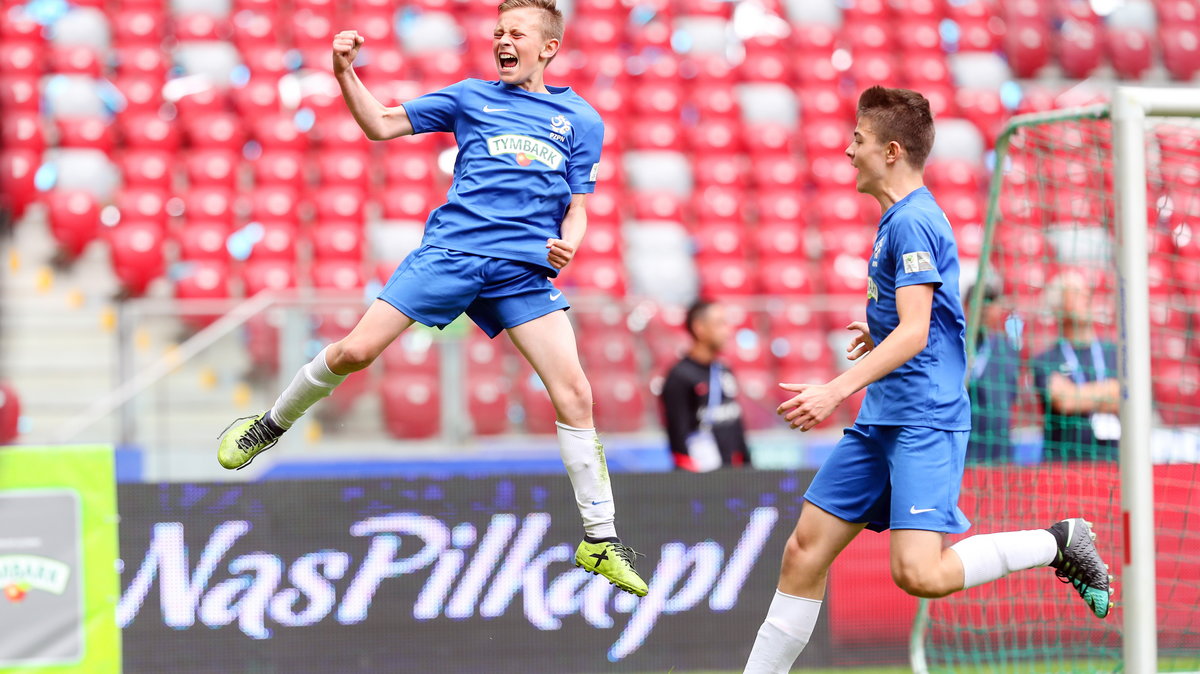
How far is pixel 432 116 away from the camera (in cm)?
446

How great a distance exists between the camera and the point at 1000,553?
450 centimetres

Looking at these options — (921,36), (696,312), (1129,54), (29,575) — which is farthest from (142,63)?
(1129,54)

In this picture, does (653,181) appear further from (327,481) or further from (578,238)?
(578,238)

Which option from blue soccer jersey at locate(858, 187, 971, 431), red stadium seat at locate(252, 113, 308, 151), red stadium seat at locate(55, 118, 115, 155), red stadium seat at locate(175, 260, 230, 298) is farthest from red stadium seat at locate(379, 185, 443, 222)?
blue soccer jersey at locate(858, 187, 971, 431)

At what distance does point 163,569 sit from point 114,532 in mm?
290

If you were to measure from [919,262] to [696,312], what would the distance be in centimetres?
297

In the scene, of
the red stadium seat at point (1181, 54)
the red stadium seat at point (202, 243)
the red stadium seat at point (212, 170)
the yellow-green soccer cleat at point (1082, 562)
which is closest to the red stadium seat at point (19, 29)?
the red stadium seat at point (212, 170)

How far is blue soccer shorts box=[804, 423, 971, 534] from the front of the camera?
421 centimetres

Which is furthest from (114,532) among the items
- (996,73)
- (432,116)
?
(996,73)

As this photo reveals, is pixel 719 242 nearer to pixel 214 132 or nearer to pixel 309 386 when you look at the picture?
pixel 214 132

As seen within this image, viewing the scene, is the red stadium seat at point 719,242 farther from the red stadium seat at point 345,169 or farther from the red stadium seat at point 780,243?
the red stadium seat at point 345,169

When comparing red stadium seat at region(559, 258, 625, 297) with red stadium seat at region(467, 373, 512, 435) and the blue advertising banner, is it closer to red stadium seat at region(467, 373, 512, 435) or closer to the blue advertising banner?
red stadium seat at region(467, 373, 512, 435)

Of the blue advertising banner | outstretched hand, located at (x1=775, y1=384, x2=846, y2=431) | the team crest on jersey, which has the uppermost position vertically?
the team crest on jersey

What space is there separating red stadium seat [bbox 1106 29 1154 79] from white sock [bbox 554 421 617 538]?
41.2 feet
